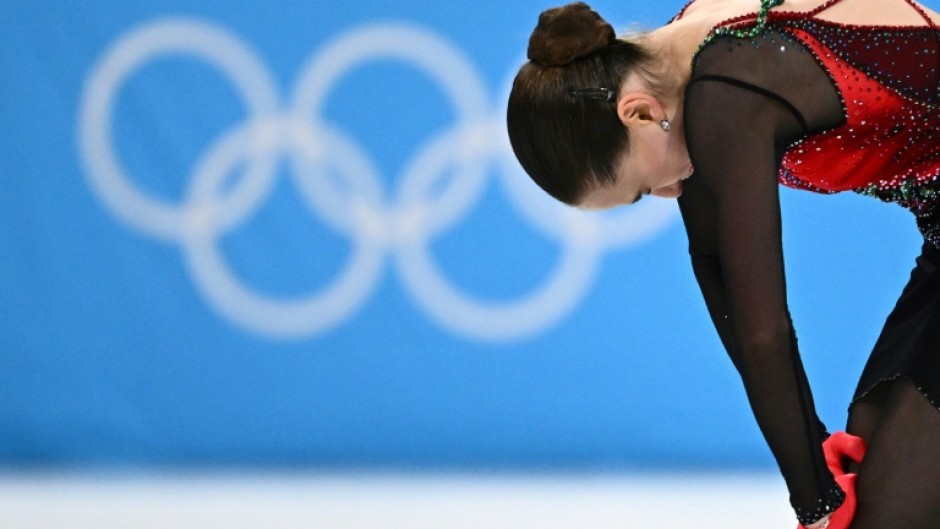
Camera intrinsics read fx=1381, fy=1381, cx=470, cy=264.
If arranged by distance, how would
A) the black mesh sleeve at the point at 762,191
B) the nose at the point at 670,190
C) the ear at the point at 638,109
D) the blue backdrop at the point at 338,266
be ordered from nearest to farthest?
1. the black mesh sleeve at the point at 762,191
2. the ear at the point at 638,109
3. the nose at the point at 670,190
4. the blue backdrop at the point at 338,266

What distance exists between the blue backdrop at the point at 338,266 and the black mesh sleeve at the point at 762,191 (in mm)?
2152

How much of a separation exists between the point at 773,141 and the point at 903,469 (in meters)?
0.47

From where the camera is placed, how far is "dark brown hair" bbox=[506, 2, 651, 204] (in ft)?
5.73

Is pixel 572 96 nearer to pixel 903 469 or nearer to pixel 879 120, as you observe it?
pixel 879 120

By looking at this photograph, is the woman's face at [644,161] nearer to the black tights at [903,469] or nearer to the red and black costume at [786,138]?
the red and black costume at [786,138]

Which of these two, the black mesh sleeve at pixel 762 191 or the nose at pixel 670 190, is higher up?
the nose at pixel 670 190

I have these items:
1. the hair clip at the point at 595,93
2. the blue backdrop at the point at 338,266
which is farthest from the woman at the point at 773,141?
→ the blue backdrop at the point at 338,266

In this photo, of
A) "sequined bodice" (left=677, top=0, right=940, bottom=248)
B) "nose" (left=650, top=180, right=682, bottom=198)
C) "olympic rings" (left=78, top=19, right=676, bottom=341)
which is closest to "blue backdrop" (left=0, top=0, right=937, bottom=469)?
"olympic rings" (left=78, top=19, right=676, bottom=341)

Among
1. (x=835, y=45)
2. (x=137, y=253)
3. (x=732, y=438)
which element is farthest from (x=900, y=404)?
(x=137, y=253)

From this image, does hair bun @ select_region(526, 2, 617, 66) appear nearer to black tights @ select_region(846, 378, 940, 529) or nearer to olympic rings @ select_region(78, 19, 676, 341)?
black tights @ select_region(846, 378, 940, 529)

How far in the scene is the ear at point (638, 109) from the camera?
175 cm

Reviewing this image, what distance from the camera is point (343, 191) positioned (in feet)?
12.9

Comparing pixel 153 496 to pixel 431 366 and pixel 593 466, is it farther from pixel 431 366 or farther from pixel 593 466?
pixel 593 466

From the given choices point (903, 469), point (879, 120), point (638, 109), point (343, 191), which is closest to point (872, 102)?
point (879, 120)
